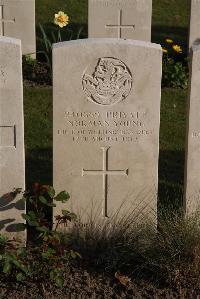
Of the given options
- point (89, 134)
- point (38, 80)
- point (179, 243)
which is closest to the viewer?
point (179, 243)

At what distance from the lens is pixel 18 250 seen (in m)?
4.65

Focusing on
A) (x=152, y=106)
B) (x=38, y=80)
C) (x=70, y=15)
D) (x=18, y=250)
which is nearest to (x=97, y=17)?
(x=38, y=80)

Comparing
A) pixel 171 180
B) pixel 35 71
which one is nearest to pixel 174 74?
pixel 35 71

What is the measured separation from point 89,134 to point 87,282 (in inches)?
42.0

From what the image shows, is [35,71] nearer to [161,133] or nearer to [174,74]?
[174,74]

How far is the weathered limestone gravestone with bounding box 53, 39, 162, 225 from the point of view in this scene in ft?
15.5

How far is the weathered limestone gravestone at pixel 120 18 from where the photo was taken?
29.9 feet

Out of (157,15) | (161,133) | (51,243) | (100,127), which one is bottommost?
(51,243)

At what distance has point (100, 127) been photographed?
16.0ft

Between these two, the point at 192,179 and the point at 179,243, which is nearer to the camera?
the point at 179,243

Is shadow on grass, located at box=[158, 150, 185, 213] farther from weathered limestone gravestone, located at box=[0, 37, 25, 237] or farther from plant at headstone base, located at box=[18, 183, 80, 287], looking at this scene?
weathered limestone gravestone, located at box=[0, 37, 25, 237]

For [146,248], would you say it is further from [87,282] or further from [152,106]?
[152,106]

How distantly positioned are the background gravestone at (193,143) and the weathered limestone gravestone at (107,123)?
24 cm

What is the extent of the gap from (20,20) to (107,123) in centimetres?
498
